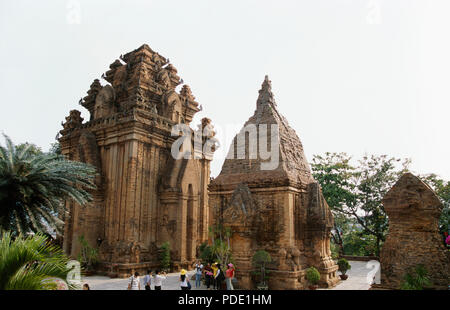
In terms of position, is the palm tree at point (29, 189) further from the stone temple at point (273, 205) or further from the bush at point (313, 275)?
the bush at point (313, 275)

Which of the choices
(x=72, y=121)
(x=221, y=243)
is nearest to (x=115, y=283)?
(x=221, y=243)

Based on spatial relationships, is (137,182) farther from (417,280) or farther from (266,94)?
(417,280)

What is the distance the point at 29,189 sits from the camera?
12.8 m

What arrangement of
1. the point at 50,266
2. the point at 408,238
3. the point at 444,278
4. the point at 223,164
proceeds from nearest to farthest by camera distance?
1. the point at 50,266
2. the point at 444,278
3. the point at 408,238
4. the point at 223,164

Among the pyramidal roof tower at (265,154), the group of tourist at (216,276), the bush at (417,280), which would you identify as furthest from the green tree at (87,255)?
the bush at (417,280)

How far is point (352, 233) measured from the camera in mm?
32906

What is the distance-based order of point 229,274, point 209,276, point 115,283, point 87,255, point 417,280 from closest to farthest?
point 417,280 → point 229,274 → point 209,276 → point 115,283 → point 87,255

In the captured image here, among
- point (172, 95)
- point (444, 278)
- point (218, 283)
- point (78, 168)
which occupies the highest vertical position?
point (172, 95)

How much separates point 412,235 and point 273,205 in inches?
221

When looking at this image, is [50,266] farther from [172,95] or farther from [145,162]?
[172,95]

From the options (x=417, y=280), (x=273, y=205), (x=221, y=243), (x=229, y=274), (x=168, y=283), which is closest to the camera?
(x=417, y=280)
